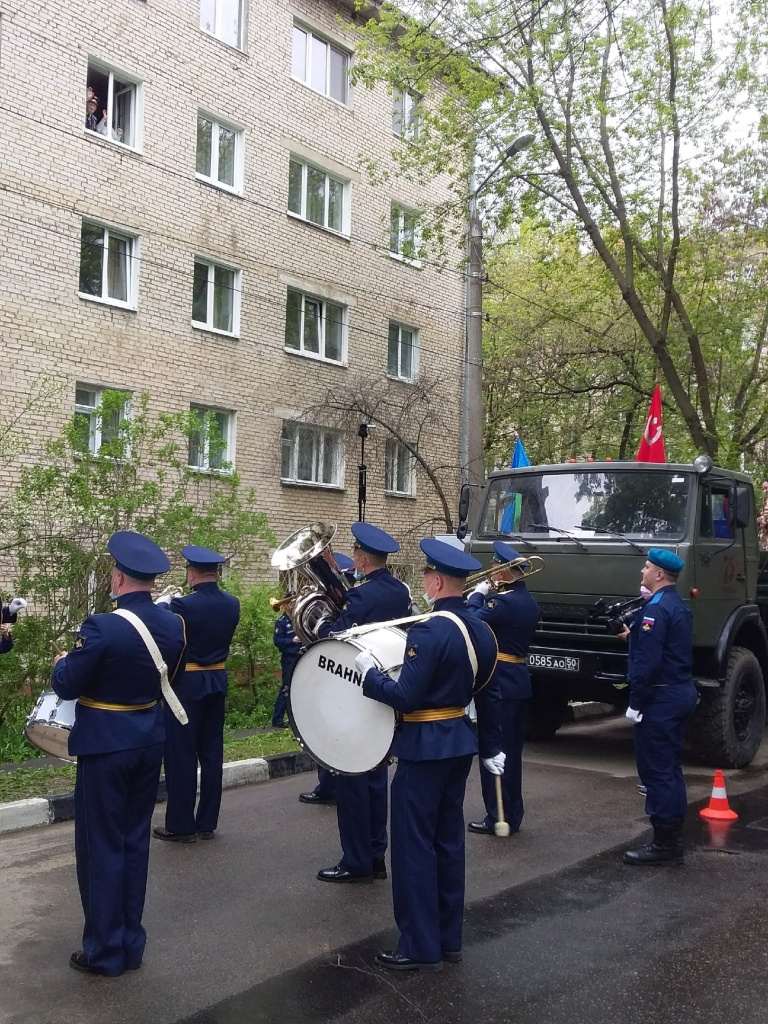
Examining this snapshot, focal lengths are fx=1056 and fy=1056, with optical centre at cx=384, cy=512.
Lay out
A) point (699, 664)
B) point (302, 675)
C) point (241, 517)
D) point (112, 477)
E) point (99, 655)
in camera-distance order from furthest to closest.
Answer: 1. point (241, 517)
2. point (112, 477)
3. point (699, 664)
4. point (302, 675)
5. point (99, 655)

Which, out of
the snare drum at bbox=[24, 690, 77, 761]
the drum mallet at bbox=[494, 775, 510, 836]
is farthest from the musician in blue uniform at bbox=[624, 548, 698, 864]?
the snare drum at bbox=[24, 690, 77, 761]

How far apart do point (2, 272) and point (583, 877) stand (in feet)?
41.7

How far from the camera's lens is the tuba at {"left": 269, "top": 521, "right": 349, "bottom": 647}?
22.2ft

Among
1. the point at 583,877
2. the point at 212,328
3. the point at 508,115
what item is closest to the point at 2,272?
the point at 212,328

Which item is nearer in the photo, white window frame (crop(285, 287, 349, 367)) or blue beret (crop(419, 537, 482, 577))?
blue beret (crop(419, 537, 482, 577))

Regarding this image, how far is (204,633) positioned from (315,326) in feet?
48.7

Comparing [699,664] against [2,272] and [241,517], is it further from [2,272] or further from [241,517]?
[2,272]

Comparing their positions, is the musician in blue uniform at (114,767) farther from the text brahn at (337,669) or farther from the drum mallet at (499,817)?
the drum mallet at (499,817)

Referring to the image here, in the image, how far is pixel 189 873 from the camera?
6.29 metres

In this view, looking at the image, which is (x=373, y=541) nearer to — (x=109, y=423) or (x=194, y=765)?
(x=194, y=765)

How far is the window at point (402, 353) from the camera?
2325 cm

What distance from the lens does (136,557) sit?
16.4 feet

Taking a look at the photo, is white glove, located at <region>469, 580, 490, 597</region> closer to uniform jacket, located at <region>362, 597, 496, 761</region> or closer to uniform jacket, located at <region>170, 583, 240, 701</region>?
uniform jacket, located at <region>170, 583, 240, 701</region>

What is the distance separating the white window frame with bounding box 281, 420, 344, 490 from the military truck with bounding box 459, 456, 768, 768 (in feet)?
34.1
